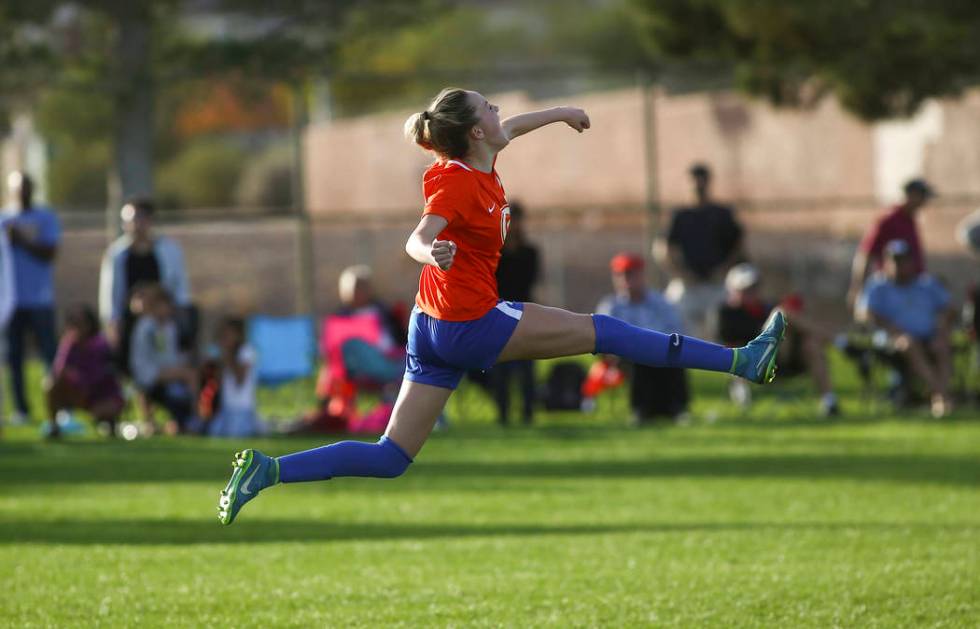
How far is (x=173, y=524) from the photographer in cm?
995

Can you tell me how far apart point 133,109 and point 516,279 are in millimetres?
6509

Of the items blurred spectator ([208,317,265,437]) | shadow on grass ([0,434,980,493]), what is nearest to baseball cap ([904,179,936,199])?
shadow on grass ([0,434,980,493])

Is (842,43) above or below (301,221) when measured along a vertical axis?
above

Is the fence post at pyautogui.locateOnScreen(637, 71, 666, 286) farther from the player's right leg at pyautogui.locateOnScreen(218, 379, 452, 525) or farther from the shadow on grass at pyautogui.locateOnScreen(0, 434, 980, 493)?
the player's right leg at pyautogui.locateOnScreen(218, 379, 452, 525)

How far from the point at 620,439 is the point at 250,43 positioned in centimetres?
977

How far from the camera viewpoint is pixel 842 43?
2009 centimetres

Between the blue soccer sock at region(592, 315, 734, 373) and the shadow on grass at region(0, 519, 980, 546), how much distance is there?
2888 mm

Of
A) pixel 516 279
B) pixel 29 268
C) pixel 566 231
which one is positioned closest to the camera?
pixel 516 279

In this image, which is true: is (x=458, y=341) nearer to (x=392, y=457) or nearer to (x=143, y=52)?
(x=392, y=457)

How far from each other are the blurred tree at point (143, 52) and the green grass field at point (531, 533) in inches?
214

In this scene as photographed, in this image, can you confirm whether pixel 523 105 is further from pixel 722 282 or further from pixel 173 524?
pixel 173 524

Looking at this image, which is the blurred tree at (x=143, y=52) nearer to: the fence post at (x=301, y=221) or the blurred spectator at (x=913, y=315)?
the fence post at (x=301, y=221)

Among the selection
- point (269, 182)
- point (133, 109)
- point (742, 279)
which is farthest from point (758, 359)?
point (269, 182)

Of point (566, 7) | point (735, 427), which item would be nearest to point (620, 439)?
point (735, 427)
